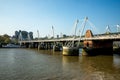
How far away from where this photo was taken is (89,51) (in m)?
72.6

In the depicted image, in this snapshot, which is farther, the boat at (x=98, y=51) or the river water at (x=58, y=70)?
the boat at (x=98, y=51)

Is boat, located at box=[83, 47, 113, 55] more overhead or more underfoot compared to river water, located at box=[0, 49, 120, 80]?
more overhead

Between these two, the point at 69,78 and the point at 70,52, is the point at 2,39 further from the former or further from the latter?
the point at 69,78

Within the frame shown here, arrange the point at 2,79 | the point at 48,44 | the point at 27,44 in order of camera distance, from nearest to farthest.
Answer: the point at 2,79
the point at 48,44
the point at 27,44

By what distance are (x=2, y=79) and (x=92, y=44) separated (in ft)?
202

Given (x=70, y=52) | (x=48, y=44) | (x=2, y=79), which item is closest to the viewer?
(x=2, y=79)

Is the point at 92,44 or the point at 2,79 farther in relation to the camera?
the point at 92,44

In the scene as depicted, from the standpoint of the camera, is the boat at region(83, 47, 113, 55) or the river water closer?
the river water

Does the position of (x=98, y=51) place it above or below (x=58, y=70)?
above

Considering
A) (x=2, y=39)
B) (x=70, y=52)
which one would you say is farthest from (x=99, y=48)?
(x=2, y=39)

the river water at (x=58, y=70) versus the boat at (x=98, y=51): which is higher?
the boat at (x=98, y=51)

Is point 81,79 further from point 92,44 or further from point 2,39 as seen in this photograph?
point 2,39

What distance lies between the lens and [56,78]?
27953 mm

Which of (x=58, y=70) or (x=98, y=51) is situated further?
(x=98, y=51)
